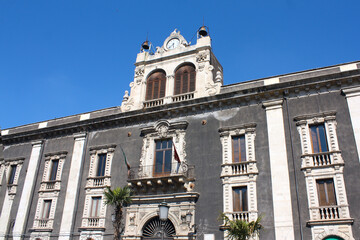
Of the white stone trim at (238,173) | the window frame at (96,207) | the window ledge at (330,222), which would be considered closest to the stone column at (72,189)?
the window frame at (96,207)

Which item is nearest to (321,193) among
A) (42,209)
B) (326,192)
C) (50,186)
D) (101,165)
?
(326,192)

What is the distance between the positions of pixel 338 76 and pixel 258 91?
4.52 meters

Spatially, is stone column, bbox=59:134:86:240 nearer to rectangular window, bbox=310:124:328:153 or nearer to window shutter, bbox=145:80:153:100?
window shutter, bbox=145:80:153:100

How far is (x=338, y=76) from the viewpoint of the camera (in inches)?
760

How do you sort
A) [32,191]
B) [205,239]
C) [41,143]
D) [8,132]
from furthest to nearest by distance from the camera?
[8,132] < [41,143] < [32,191] < [205,239]

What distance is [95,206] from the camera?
23031mm

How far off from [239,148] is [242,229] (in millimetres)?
5287

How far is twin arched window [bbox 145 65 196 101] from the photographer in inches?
968

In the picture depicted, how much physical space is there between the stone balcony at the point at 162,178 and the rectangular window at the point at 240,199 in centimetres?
280

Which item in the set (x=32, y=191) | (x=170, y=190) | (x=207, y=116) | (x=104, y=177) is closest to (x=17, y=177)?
(x=32, y=191)

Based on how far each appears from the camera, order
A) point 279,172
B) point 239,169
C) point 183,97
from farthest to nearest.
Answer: point 183,97
point 239,169
point 279,172

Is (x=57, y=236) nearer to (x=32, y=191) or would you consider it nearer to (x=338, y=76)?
(x=32, y=191)

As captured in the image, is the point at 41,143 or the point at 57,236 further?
the point at 41,143

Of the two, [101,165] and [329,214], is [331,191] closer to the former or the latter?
[329,214]
